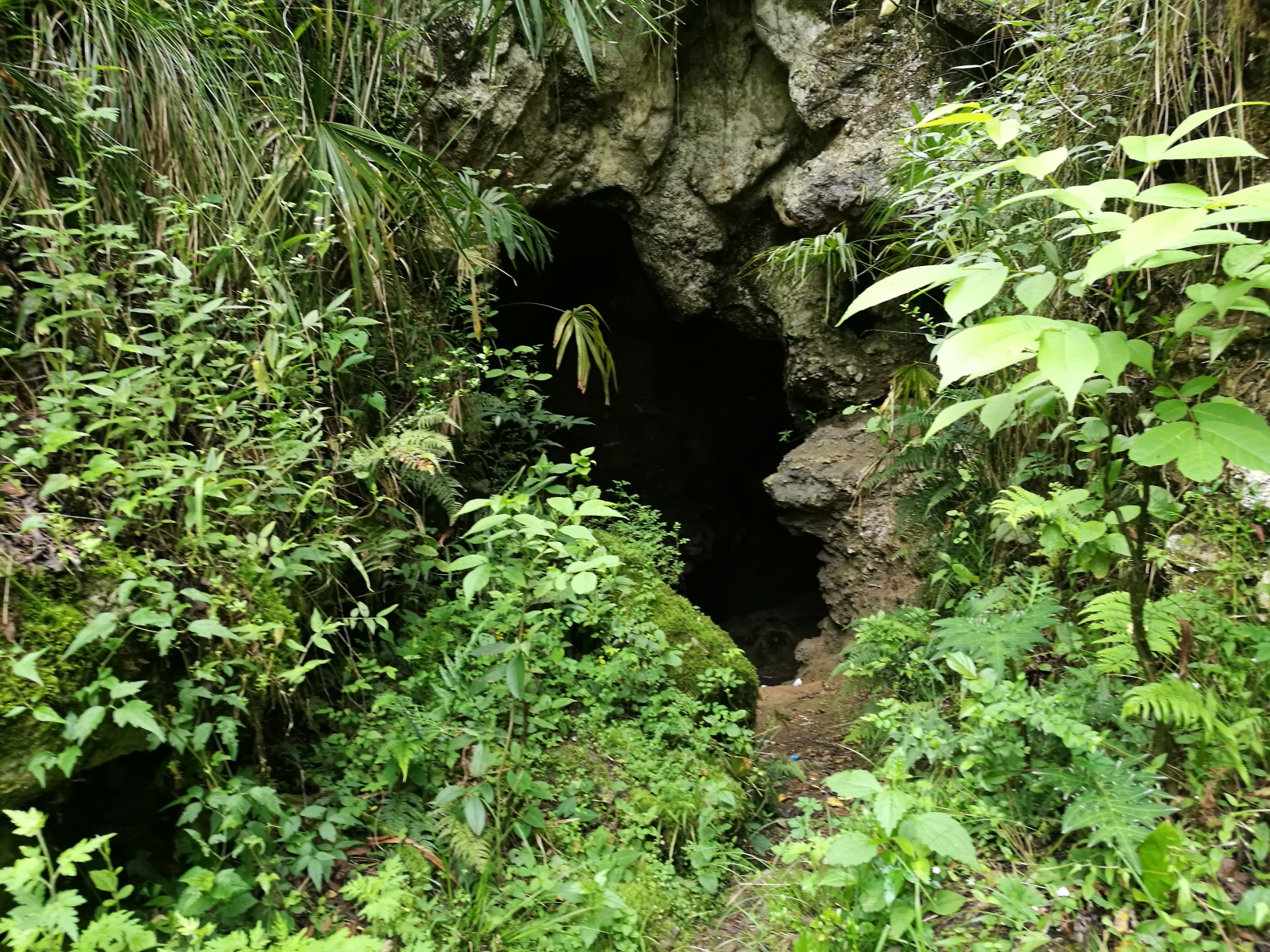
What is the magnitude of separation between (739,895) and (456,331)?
2481mm

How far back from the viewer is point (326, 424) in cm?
250

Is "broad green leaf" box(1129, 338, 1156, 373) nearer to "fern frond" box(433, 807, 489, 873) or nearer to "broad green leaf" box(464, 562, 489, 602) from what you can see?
"broad green leaf" box(464, 562, 489, 602)

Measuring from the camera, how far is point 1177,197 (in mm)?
1023

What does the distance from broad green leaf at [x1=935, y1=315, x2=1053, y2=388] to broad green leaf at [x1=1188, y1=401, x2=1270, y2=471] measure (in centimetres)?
45

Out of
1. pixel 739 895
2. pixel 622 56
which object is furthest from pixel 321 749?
pixel 622 56

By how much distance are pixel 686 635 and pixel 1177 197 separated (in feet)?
7.88

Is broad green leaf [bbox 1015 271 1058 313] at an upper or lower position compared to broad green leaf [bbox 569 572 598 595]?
upper

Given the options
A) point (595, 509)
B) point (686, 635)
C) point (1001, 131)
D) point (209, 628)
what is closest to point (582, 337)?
point (686, 635)

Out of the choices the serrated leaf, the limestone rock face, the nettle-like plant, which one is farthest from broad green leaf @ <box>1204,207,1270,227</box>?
the limestone rock face

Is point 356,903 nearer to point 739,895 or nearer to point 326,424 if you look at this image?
point 739,895

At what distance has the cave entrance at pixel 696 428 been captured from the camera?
22.8ft

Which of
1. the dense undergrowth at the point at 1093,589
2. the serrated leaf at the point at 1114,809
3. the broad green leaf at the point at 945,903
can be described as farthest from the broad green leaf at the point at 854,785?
the serrated leaf at the point at 1114,809

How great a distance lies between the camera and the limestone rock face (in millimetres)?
4785

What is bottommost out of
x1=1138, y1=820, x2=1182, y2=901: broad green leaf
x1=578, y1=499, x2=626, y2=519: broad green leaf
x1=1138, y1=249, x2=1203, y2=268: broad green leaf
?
x1=1138, y1=820, x2=1182, y2=901: broad green leaf
